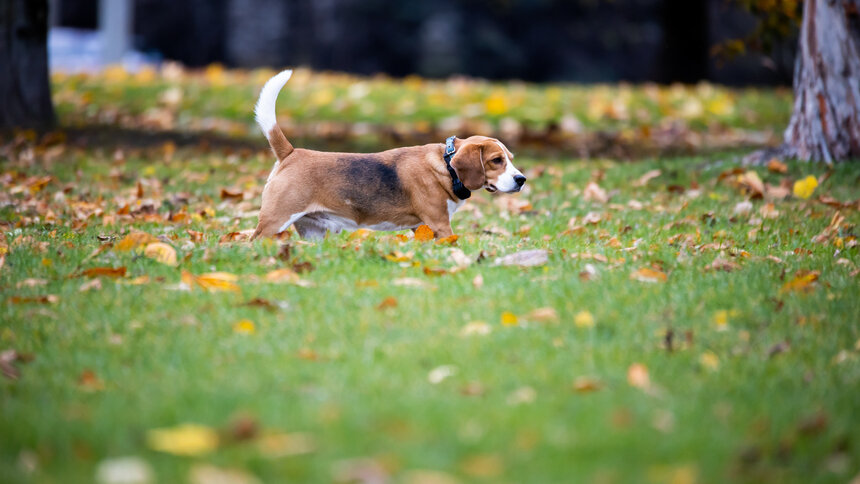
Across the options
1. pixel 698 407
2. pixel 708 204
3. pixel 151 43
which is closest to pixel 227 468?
pixel 698 407

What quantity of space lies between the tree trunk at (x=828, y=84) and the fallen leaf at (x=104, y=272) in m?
6.64

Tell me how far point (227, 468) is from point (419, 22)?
1023 inches

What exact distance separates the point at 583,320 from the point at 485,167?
7.09 ft

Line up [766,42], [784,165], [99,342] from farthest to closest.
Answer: [766,42], [784,165], [99,342]

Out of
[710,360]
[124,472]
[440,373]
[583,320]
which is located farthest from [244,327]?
[710,360]

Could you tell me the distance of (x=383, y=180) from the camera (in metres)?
5.99

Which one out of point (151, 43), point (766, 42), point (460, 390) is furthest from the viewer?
point (151, 43)

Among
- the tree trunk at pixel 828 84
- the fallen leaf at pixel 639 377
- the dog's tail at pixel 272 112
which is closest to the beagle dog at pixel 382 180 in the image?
the dog's tail at pixel 272 112

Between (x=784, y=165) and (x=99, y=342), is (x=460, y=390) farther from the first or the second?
(x=784, y=165)

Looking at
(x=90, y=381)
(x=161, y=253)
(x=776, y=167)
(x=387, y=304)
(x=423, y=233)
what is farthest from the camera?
(x=776, y=167)

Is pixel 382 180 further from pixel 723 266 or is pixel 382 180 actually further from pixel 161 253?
pixel 723 266

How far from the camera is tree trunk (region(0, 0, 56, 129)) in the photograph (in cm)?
1056

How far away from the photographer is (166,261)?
495 cm

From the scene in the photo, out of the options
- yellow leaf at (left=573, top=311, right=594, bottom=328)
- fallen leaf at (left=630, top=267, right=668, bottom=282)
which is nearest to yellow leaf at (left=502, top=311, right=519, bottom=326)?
yellow leaf at (left=573, top=311, right=594, bottom=328)
